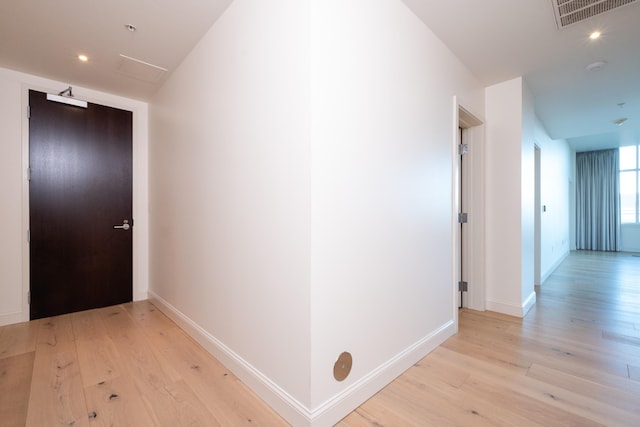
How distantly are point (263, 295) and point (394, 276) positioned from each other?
0.85m

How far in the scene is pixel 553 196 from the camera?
5.25m

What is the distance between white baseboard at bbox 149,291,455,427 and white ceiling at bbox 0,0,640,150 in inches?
94.0

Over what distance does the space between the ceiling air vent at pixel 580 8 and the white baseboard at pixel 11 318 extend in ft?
17.3

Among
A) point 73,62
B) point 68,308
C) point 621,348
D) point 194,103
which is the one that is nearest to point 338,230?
point 194,103

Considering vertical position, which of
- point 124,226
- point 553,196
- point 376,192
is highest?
point 553,196

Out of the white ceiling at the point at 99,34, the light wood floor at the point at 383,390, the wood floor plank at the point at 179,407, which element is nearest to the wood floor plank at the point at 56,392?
the light wood floor at the point at 383,390

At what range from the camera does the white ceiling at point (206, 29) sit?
6.40 feet

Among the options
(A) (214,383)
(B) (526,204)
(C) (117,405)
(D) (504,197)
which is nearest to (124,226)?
(C) (117,405)

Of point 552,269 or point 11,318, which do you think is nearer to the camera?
point 11,318

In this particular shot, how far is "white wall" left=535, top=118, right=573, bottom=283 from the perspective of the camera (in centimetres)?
441

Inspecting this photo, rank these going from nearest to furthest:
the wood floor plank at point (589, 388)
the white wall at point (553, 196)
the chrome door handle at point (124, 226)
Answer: the wood floor plank at point (589, 388), the chrome door handle at point (124, 226), the white wall at point (553, 196)

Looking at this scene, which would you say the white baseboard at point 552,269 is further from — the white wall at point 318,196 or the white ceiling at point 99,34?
the white ceiling at point 99,34

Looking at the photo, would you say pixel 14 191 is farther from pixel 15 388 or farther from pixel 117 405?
pixel 117 405

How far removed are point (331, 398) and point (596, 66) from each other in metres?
3.76
